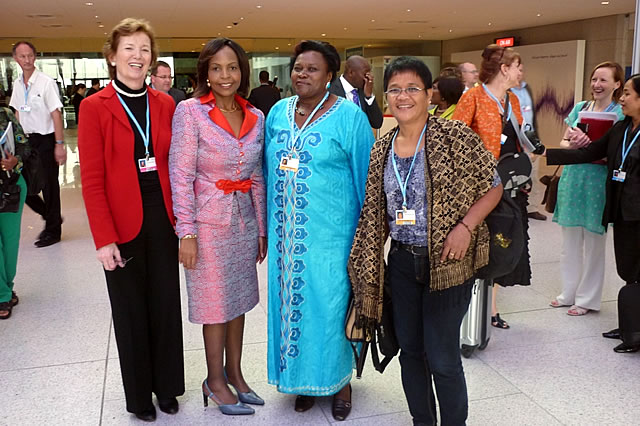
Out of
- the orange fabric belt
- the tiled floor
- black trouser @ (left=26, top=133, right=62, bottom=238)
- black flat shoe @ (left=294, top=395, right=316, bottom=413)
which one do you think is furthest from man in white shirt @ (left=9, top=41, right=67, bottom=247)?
black flat shoe @ (left=294, top=395, right=316, bottom=413)

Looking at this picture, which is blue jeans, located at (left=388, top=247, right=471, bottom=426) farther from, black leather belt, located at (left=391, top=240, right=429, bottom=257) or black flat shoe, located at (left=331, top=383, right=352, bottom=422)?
black flat shoe, located at (left=331, top=383, right=352, bottom=422)

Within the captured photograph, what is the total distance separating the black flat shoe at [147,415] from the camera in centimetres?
272

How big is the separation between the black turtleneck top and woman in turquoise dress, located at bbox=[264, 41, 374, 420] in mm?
482

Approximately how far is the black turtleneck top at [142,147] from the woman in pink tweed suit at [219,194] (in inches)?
3.9

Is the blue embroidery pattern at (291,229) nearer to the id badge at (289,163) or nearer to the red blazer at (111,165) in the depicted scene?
the id badge at (289,163)

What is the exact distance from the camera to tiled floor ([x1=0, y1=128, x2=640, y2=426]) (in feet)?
9.07

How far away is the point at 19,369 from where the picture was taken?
10.8ft

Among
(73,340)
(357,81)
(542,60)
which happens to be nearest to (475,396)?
(73,340)

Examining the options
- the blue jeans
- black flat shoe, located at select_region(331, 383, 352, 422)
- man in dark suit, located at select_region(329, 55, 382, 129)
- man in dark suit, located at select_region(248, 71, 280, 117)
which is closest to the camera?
the blue jeans

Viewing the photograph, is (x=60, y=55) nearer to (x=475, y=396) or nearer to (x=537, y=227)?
(x=537, y=227)

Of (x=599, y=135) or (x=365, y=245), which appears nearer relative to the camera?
(x=365, y=245)

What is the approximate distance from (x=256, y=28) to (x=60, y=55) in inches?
308

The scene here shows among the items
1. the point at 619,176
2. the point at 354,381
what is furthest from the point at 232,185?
the point at 619,176

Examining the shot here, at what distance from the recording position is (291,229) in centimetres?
254
